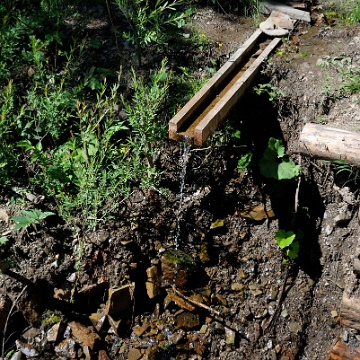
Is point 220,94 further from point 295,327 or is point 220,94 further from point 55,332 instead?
point 55,332

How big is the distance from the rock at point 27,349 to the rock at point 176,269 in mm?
1212

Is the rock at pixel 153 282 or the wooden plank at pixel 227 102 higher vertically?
the wooden plank at pixel 227 102

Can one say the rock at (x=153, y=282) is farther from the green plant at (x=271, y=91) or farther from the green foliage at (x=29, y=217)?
the green plant at (x=271, y=91)

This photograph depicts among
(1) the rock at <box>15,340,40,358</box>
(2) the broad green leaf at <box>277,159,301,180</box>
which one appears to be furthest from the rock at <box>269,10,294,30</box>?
(1) the rock at <box>15,340,40,358</box>

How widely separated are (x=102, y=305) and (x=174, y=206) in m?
1.06

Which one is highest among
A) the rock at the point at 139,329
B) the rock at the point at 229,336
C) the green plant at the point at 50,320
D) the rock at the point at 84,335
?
the green plant at the point at 50,320

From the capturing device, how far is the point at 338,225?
445cm

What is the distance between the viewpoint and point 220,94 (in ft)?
14.3

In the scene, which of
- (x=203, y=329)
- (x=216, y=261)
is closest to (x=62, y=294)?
(x=203, y=329)

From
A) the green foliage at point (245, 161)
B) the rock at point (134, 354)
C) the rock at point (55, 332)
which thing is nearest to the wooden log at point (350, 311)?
the green foliage at point (245, 161)

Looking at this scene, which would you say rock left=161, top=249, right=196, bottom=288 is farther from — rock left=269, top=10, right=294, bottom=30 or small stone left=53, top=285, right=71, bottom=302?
rock left=269, top=10, right=294, bottom=30

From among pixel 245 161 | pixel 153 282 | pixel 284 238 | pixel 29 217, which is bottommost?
pixel 153 282

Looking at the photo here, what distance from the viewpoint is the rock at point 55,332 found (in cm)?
403

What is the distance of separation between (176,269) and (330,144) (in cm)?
166
